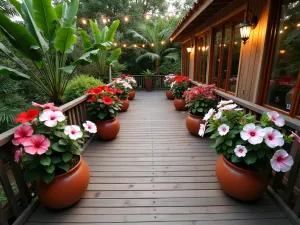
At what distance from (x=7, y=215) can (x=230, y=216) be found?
2.14 metres

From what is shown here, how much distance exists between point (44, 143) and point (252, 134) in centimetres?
194

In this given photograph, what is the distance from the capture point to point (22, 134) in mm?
1603

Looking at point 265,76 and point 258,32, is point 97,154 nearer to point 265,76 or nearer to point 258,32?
point 265,76

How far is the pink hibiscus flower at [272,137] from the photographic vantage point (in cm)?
158

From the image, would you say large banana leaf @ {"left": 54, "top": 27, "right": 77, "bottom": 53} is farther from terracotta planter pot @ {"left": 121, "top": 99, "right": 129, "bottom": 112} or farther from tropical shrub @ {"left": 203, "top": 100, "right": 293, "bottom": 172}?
tropical shrub @ {"left": 203, "top": 100, "right": 293, "bottom": 172}

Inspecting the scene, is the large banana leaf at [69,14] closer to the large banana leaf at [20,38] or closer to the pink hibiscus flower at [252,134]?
the large banana leaf at [20,38]

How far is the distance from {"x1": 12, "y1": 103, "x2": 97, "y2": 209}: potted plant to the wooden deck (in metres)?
0.23

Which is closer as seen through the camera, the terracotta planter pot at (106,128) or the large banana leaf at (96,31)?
the terracotta planter pot at (106,128)

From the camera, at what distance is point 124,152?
3.11m

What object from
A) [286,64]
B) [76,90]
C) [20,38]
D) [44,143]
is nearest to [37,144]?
[44,143]

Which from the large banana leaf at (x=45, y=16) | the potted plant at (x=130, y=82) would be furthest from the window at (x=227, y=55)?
A: the large banana leaf at (x=45, y=16)

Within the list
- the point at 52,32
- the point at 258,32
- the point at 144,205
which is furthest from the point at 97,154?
the point at 258,32

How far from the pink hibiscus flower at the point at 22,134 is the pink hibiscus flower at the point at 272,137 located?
2.15m

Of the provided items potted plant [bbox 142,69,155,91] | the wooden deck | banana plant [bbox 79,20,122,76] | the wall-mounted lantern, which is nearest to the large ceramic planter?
potted plant [bbox 142,69,155,91]
